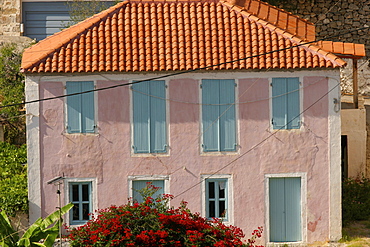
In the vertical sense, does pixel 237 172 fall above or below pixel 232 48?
below

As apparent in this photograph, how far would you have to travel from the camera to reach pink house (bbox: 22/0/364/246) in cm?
1888

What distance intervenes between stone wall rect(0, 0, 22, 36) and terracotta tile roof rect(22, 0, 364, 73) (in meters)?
13.8

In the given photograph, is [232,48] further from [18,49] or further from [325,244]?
[18,49]

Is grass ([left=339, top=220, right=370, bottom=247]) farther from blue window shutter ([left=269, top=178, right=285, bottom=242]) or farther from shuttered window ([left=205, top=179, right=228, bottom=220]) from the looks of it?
shuttered window ([left=205, top=179, right=228, bottom=220])

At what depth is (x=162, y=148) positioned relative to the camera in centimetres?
1905

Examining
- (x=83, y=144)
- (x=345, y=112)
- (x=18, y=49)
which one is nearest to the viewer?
(x=83, y=144)

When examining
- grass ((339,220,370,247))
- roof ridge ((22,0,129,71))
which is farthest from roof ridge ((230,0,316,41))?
grass ((339,220,370,247))

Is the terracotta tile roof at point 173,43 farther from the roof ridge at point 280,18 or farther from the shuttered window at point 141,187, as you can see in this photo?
the shuttered window at point 141,187

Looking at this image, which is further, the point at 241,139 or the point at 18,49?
the point at 18,49

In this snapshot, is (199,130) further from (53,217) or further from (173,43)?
(53,217)

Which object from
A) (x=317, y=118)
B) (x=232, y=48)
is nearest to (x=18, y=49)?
(x=232, y=48)

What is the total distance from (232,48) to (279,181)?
3939 millimetres

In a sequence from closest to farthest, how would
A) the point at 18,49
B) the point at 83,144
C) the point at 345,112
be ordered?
the point at 83,144 < the point at 345,112 < the point at 18,49

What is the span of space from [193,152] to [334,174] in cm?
398
